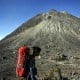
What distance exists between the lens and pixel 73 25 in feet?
360

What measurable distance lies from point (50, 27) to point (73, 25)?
31.5 ft

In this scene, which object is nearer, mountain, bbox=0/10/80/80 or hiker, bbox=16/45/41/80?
hiker, bbox=16/45/41/80

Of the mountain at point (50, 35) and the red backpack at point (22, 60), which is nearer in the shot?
the red backpack at point (22, 60)

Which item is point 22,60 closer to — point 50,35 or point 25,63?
point 25,63

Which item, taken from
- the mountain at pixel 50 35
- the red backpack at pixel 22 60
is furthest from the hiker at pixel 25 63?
the mountain at pixel 50 35

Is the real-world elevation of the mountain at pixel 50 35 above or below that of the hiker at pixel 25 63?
above

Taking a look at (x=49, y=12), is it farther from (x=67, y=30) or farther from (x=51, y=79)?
(x=51, y=79)

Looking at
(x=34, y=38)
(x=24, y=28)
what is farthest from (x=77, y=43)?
(x=24, y=28)

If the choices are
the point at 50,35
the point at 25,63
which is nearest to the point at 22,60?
the point at 25,63

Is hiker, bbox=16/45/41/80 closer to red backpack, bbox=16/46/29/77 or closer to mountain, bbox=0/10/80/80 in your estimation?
red backpack, bbox=16/46/29/77

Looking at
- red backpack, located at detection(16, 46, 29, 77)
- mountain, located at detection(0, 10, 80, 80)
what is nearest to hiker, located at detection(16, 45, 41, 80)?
red backpack, located at detection(16, 46, 29, 77)

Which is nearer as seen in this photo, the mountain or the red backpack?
the red backpack

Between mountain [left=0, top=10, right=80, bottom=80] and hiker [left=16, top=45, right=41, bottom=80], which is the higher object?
mountain [left=0, top=10, right=80, bottom=80]

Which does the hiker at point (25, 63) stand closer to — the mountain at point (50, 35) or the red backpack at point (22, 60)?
the red backpack at point (22, 60)
